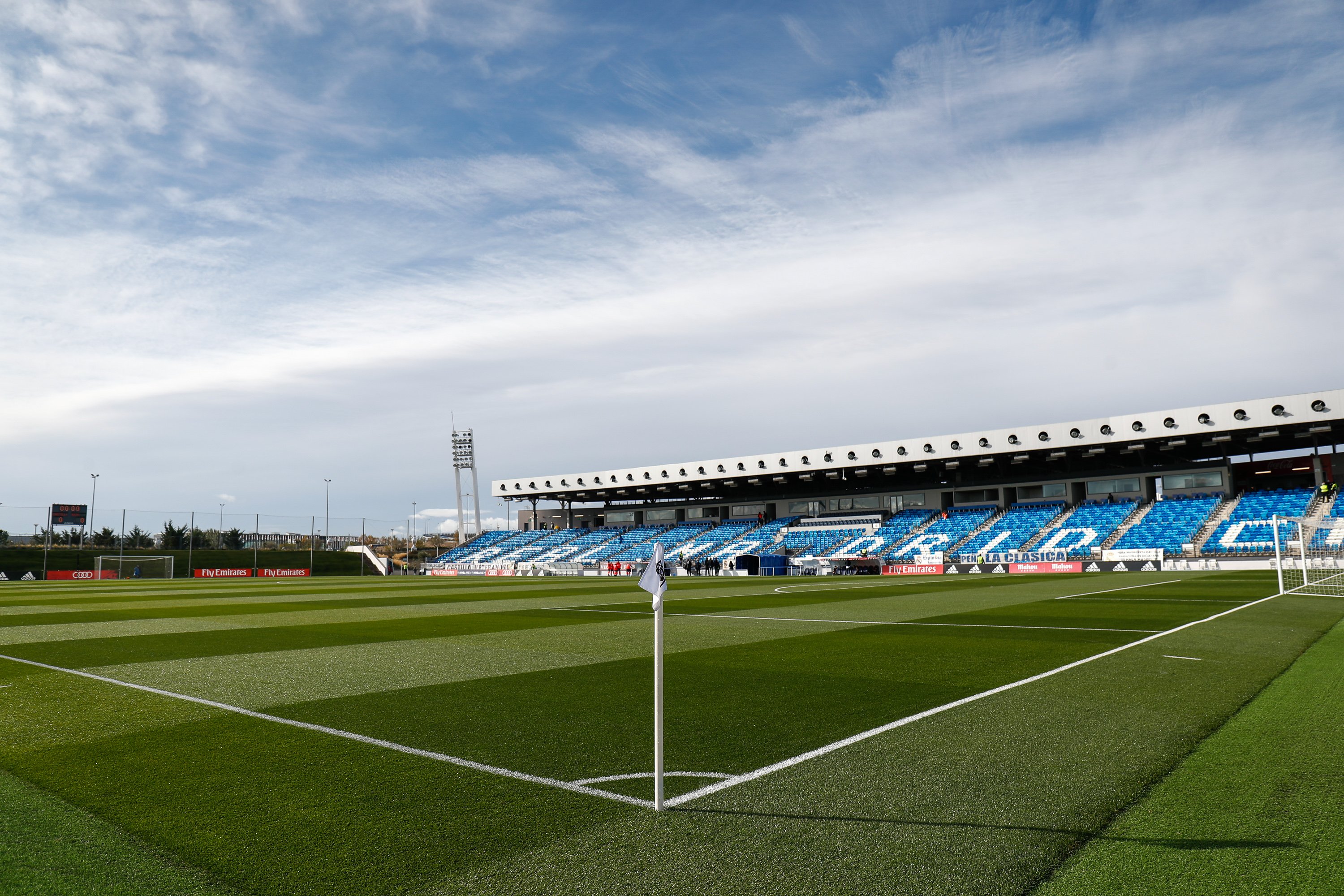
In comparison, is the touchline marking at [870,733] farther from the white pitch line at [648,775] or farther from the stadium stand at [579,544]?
the stadium stand at [579,544]

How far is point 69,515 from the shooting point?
6912 centimetres

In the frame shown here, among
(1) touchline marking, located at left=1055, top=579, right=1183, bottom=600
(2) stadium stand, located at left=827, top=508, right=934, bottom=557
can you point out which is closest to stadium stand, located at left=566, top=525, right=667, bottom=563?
(2) stadium stand, located at left=827, top=508, right=934, bottom=557

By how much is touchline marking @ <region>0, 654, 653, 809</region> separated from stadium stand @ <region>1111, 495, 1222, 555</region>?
44.4 meters

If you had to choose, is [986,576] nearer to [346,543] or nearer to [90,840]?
[90,840]

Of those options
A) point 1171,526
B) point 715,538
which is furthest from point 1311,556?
point 715,538

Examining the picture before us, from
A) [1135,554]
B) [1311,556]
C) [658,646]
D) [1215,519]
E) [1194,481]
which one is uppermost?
[1194,481]

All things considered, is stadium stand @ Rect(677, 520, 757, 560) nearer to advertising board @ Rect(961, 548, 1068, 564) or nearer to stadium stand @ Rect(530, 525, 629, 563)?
stadium stand @ Rect(530, 525, 629, 563)

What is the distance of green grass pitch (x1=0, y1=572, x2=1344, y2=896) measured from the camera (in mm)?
4078

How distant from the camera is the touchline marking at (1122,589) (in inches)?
935

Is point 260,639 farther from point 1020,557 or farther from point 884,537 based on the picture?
point 884,537

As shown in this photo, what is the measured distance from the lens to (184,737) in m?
7.00

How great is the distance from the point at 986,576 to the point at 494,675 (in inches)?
1361

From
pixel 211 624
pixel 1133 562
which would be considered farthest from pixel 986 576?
pixel 211 624

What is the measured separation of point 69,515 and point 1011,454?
75.8m
